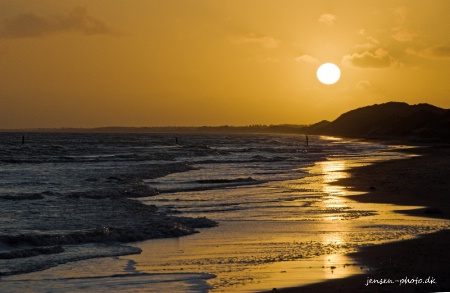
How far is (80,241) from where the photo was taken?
53.7 ft

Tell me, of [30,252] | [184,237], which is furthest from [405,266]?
[30,252]

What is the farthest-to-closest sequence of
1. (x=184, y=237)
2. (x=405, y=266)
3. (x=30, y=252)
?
1. (x=184, y=237)
2. (x=30, y=252)
3. (x=405, y=266)

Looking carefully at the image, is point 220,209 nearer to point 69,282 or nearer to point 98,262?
point 98,262

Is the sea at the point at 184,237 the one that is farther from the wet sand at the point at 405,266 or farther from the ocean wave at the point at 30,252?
the wet sand at the point at 405,266

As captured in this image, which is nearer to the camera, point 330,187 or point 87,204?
point 87,204

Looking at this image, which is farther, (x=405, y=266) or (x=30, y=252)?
(x=30, y=252)

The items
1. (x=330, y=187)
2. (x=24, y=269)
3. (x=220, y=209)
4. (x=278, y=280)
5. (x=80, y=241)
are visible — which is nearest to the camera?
(x=278, y=280)

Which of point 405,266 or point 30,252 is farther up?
point 405,266

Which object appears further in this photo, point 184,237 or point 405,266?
point 184,237

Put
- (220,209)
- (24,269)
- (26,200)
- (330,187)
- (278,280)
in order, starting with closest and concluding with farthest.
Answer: (278,280), (24,269), (220,209), (26,200), (330,187)

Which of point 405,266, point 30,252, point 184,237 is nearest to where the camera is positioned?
point 405,266

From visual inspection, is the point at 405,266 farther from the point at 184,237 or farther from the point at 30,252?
the point at 30,252

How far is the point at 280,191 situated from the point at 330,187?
3.86 metres

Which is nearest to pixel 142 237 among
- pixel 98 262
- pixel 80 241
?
pixel 80 241
